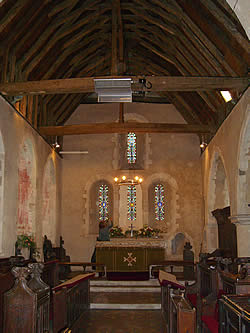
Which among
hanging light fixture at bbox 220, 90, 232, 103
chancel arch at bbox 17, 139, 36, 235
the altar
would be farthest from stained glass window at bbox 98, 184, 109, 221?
hanging light fixture at bbox 220, 90, 232, 103

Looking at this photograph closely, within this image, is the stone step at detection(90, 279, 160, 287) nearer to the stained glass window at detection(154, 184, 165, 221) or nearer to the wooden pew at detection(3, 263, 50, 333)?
the stained glass window at detection(154, 184, 165, 221)

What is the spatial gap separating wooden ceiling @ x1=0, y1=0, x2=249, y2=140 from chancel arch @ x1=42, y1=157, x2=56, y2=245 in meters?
1.44

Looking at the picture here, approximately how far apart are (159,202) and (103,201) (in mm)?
1759

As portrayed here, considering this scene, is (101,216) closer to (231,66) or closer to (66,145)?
(66,145)

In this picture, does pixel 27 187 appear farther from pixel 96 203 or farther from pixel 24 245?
pixel 96 203

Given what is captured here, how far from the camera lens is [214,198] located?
432 inches

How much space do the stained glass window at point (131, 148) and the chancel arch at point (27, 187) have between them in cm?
420

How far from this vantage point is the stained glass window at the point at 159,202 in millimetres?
12852

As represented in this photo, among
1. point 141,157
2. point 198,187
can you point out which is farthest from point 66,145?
point 198,187

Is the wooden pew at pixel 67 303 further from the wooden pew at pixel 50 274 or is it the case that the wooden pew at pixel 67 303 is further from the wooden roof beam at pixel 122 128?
the wooden roof beam at pixel 122 128

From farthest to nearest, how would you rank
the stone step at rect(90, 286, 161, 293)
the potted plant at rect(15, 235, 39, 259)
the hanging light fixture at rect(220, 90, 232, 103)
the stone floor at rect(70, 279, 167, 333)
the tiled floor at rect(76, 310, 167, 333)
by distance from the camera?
the stone step at rect(90, 286, 161, 293), the hanging light fixture at rect(220, 90, 232, 103), the potted plant at rect(15, 235, 39, 259), the stone floor at rect(70, 279, 167, 333), the tiled floor at rect(76, 310, 167, 333)

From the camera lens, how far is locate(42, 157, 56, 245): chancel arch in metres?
11.4

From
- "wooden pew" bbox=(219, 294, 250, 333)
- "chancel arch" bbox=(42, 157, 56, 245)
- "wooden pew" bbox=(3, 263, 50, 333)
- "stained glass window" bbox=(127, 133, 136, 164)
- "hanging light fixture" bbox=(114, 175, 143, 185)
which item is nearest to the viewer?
"wooden pew" bbox=(219, 294, 250, 333)

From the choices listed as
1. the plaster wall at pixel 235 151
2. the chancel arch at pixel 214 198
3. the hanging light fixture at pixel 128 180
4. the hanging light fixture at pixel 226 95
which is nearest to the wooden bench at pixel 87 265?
the hanging light fixture at pixel 128 180
